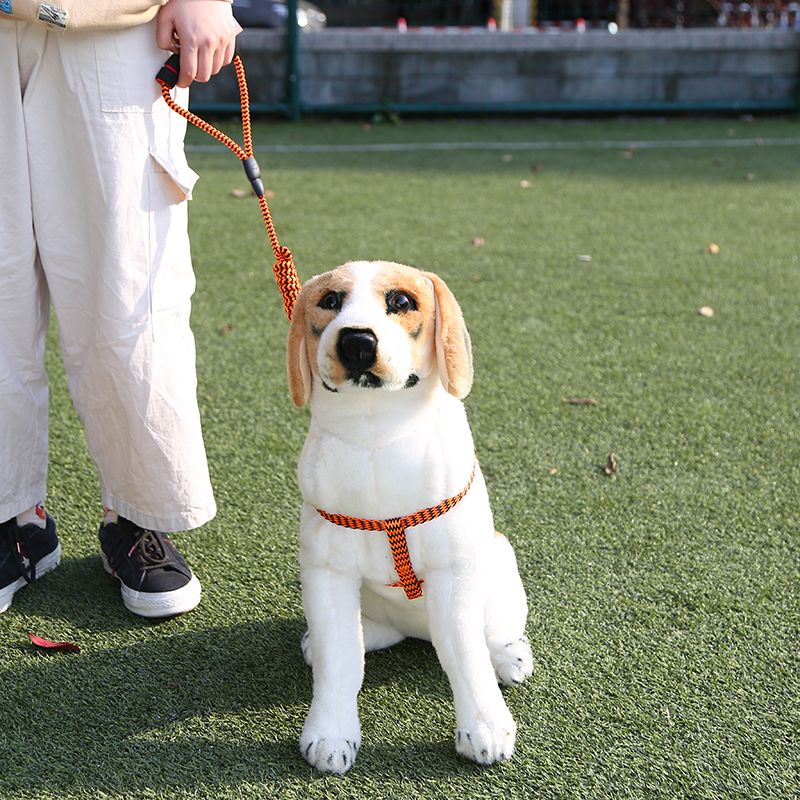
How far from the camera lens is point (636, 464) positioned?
3.25 m

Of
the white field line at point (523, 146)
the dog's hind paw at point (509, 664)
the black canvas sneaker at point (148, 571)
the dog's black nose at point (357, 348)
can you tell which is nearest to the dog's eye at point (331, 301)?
the dog's black nose at point (357, 348)

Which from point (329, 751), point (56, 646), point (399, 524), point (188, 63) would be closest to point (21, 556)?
point (56, 646)

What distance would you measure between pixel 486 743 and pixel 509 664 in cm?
28

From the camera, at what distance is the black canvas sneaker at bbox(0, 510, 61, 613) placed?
2521 millimetres

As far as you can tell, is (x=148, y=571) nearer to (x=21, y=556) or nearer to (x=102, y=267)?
(x=21, y=556)

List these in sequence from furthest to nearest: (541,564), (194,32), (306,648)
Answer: (541,564), (306,648), (194,32)

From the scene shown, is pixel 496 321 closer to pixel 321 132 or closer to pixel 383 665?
pixel 383 665

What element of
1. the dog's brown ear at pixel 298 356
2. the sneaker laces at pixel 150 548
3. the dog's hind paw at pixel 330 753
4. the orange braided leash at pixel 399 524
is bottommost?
the dog's hind paw at pixel 330 753

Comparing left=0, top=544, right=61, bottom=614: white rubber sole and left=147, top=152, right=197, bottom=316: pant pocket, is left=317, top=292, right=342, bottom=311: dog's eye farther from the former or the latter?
left=0, top=544, right=61, bottom=614: white rubber sole

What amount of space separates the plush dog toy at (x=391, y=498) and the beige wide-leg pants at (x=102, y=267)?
0.53 m

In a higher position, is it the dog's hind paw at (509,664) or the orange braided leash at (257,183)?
the orange braided leash at (257,183)

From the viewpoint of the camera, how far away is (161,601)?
2467mm

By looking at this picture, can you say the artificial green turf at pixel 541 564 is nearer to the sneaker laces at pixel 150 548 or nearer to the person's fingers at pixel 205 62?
the sneaker laces at pixel 150 548

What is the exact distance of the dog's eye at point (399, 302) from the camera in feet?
6.02
